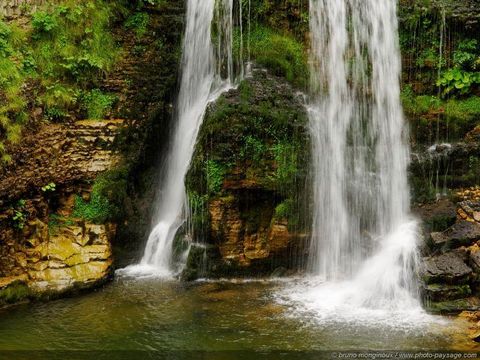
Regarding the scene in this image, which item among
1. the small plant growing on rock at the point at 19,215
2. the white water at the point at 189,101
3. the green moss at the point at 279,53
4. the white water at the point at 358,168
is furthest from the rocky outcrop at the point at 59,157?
the white water at the point at 358,168

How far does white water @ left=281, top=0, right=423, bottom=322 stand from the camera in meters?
8.51

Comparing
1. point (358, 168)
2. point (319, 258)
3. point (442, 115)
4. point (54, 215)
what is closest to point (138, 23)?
point (54, 215)

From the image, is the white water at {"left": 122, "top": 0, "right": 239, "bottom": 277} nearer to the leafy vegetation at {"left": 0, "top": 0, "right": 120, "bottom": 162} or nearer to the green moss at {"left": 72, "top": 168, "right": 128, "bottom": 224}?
the green moss at {"left": 72, "top": 168, "right": 128, "bottom": 224}

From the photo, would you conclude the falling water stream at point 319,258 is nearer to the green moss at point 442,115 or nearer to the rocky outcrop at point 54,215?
the green moss at point 442,115

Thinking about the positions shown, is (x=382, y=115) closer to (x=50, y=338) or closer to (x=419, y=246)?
(x=419, y=246)

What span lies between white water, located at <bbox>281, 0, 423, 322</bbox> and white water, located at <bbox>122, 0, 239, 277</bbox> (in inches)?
83.9

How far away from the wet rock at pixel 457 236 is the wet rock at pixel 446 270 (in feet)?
0.94

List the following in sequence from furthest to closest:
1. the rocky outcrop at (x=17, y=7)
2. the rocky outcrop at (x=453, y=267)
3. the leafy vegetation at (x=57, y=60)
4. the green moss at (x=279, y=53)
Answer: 1. the rocky outcrop at (x=17, y=7)
2. the green moss at (x=279, y=53)
3. the leafy vegetation at (x=57, y=60)
4. the rocky outcrop at (x=453, y=267)

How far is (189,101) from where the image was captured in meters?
11.5

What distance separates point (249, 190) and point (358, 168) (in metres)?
2.49

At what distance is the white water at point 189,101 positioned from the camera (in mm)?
10438

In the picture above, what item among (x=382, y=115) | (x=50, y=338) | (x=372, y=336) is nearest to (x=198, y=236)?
(x=50, y=338)

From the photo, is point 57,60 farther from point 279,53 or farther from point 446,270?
point 446,270

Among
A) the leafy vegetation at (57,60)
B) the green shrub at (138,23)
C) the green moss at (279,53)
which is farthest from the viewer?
the green shrub at (138,23)
